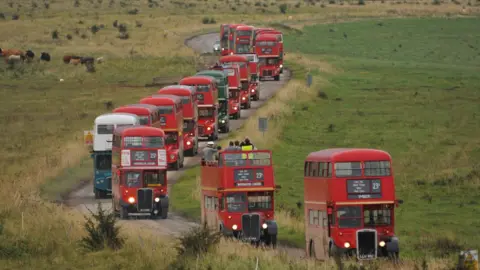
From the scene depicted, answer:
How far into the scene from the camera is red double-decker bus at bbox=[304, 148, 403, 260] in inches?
1629

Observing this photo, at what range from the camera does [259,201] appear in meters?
47.1

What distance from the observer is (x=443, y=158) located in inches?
3162

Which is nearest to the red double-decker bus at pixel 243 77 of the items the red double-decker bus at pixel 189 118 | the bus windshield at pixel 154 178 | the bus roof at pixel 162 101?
the red double-decker bus at pixel 189 118

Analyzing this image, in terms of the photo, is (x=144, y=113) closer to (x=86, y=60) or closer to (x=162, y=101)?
(x=162, y=101)

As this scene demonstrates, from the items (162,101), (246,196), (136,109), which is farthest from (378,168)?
(162,101)

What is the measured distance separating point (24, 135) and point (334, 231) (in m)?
53.4

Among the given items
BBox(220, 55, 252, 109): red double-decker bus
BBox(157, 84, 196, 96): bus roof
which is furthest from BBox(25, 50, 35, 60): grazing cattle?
BBox(157, 84, 196, 96): bus roof

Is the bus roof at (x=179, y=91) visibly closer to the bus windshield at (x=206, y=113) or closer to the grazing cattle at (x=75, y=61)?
the bus windshield at (x=206, y=113)

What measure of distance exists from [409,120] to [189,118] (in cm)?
2831

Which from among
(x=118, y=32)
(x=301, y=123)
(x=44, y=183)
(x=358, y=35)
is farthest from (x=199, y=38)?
(x=44, y=183)

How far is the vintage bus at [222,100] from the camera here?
90.9m

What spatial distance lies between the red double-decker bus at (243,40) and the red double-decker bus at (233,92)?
33.8 meters

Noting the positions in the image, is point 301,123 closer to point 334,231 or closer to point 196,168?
point 196,168

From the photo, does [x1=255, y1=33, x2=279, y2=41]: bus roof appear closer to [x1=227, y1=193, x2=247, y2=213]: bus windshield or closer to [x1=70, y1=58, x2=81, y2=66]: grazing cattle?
[x1=70, y1=58, x2=81, y2=66]: grazing cattle
